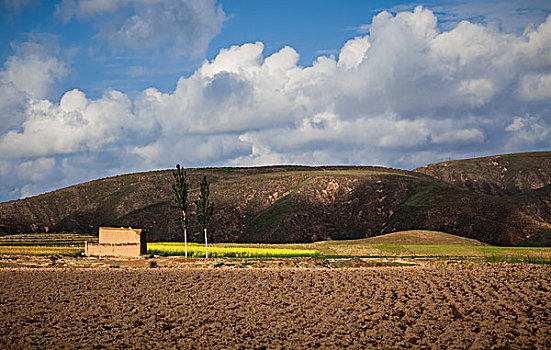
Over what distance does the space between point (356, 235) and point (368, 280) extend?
70511mm

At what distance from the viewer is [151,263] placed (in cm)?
3797

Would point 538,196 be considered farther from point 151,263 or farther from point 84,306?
point 84,306

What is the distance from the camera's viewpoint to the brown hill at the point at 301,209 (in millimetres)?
89375

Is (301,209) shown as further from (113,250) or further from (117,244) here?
(113,250)

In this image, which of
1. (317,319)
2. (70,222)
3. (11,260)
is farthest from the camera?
(70,222)

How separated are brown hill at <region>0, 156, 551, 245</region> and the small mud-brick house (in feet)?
156

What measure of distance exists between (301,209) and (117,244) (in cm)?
5831

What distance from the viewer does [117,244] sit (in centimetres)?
4644

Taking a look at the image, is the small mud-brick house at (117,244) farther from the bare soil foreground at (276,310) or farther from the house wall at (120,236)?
the bare soil foreground at (276,310)

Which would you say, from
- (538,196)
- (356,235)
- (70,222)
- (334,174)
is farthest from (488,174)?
(70,222)

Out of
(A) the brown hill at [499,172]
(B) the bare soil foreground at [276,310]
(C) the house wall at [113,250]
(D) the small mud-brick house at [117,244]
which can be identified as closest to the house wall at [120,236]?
(D) the small mud-brick house at [117,244]

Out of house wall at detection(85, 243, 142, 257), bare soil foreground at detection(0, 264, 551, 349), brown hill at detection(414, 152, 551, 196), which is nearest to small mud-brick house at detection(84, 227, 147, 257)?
house wall at detection(85, 243, 142, 257)

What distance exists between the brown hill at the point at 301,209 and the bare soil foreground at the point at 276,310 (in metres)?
55.0

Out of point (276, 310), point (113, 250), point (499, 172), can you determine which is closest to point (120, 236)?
point (113, 250)
